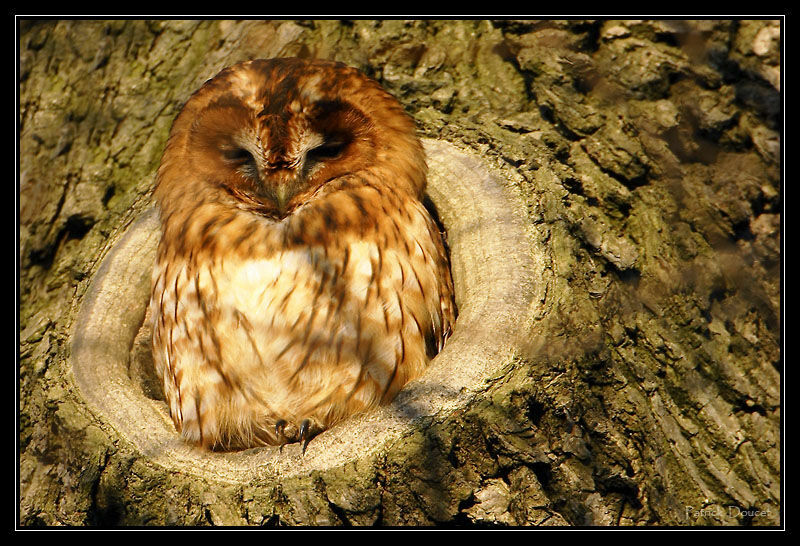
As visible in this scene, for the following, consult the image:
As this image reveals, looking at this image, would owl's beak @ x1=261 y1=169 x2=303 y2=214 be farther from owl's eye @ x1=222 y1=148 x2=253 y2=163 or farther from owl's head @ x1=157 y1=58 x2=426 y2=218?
owl's eye @ x1=222 y1=148 x2=253 y2=163

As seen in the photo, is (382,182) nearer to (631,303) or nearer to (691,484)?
(631,303)

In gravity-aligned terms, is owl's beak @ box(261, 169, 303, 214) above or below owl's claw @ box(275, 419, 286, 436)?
above

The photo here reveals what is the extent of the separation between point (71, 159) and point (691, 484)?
2.46 meters

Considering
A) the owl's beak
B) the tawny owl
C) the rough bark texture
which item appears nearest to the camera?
the rough bark texture

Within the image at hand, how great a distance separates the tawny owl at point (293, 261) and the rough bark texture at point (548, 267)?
0.88 feet

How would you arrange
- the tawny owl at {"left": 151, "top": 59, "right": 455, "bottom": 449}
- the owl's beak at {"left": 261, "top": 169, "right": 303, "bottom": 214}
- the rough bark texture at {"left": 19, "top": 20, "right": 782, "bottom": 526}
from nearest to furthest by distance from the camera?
1. the rough bark texture at {"left": 19, "top": 20, "right": 782, "bottom": 526}
2. the tawny owl at {"left": 151, "top": 59, "right": 455, "bottom": 449}
3. the owl's beak at {"left": 261, "top": 169, "right": 303, "bottom": 214}

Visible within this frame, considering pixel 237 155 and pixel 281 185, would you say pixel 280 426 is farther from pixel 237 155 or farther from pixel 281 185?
pixel 237 155

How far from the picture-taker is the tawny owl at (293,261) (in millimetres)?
1910

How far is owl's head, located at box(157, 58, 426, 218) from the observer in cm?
198

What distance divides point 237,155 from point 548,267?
1.10m

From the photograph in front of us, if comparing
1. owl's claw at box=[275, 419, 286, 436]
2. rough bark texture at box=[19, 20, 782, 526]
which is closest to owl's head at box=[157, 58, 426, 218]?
rough bark texture at box=[19, 20, 782, 526]

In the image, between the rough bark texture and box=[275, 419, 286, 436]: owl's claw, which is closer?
the rough bark texture

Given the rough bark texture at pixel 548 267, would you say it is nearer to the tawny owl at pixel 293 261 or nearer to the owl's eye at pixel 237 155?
the tawny owl at pixel 293 261

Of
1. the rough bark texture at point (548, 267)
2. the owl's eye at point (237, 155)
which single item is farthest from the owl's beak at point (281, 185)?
the rough bark texture at point (548, 267)
